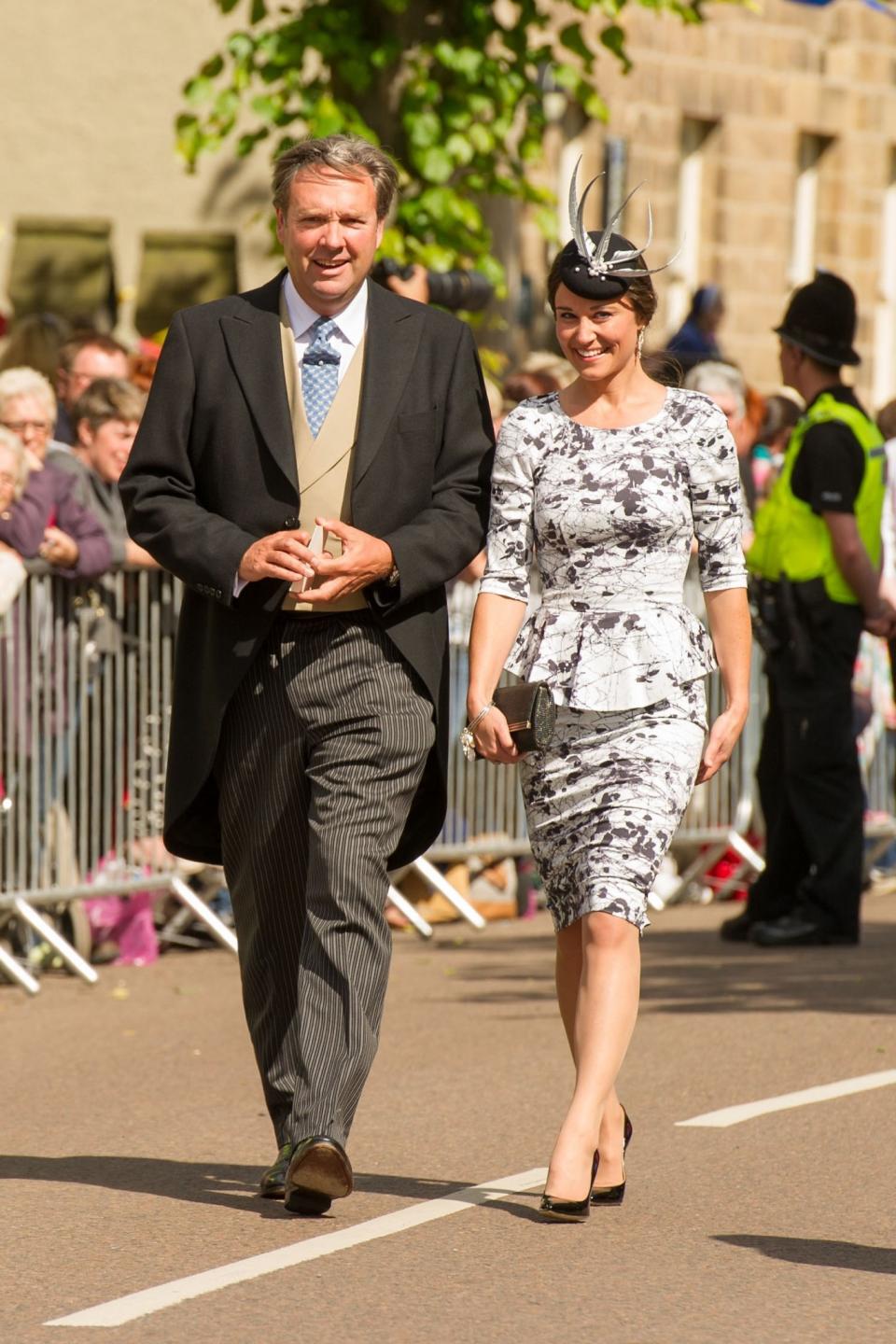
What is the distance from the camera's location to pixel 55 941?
10.3m

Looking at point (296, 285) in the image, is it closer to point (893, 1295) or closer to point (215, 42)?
point (893, 1295)

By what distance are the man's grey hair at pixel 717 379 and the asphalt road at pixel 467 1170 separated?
2768 millimetres

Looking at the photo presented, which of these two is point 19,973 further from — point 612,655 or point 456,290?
point 612,655

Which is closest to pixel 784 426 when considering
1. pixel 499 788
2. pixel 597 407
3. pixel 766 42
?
pixel 499 788

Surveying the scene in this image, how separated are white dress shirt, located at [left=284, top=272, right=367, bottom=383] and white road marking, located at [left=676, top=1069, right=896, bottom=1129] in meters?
2.28

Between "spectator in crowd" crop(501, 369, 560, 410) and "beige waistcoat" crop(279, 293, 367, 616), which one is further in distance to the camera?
"spectator in crowd" crop(501, 369, 560, 410)

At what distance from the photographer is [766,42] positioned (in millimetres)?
24094

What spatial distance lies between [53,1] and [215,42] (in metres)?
1.07

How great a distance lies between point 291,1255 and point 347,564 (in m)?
1.42

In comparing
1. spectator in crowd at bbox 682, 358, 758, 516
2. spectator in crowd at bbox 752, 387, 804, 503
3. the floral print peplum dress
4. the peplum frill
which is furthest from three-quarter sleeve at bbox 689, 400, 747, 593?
spectator in crowd at bbox 752, 387, 804, 503

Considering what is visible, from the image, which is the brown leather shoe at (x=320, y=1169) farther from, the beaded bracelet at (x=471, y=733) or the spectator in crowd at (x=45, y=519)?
the spectator in crowd at (x=45, y=519)

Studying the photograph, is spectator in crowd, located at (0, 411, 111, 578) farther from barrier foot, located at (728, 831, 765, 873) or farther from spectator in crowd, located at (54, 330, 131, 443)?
barrier foot, located at (728, 831, 765, 873)

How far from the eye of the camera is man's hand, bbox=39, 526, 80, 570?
1023 centimetres

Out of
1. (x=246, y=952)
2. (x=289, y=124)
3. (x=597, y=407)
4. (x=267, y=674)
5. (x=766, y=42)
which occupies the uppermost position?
(x=766, y=42)
